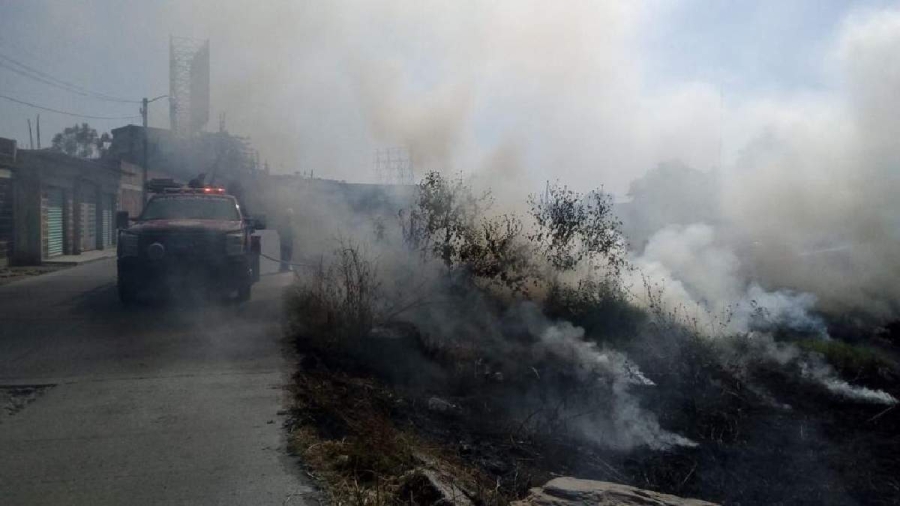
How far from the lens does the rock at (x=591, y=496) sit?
395cm

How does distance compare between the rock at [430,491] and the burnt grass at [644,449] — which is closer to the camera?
the rock at [430,491]

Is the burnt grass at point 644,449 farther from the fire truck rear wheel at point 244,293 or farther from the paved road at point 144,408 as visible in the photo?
the fire truck rear wheel at point 244,293

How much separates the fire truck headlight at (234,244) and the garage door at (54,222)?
1305 cm

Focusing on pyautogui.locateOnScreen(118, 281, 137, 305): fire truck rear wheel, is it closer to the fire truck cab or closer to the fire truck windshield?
the fire truck cab

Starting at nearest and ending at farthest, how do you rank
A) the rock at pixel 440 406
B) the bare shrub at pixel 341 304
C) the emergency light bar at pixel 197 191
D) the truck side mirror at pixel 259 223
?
the rock at pixel 440 406 → the bare shrub at pixel 341 304 → the truck side mirror at pixel 259 223 → the emergency light bar at pixel 197 191

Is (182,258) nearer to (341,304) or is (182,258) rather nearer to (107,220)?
(341,304)

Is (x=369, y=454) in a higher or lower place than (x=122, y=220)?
lower

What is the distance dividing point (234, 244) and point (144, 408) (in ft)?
16.8

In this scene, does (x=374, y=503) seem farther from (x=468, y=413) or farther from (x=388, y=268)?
(x=388, y=268)

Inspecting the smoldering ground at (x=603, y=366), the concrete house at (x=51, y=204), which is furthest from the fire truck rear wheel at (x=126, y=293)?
the concrete house at (x=51, y=204)

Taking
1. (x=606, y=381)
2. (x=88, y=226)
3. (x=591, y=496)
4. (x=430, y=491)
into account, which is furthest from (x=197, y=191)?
(x=88, y=226)

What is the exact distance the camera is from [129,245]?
10.4 m

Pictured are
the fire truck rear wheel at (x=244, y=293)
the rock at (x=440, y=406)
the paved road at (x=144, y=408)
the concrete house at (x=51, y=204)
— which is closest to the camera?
the paved road at (x=144, y=408)

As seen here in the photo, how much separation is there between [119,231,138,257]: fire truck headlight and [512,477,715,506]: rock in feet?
26.4
